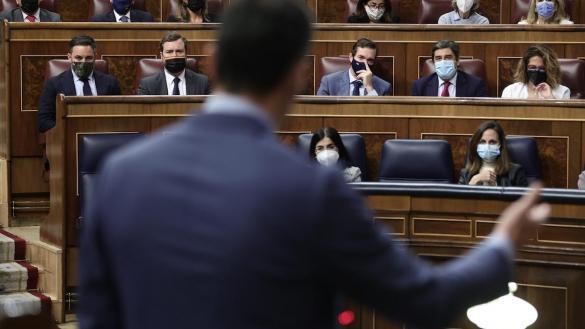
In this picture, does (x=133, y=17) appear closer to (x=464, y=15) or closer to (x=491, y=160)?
(x=464, y=15)

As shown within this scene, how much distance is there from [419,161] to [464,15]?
1.55 m

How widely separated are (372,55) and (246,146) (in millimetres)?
3579

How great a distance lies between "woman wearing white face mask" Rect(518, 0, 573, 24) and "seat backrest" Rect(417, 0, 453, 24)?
49 cm

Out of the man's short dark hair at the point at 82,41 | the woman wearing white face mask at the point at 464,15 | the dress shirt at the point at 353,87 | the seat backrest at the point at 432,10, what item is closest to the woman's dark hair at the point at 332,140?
the dress shirt at the point at 353,87

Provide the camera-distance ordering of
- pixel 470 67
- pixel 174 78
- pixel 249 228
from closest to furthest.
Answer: pixel 249 228 < pixel 174 78 < pixel 470 67

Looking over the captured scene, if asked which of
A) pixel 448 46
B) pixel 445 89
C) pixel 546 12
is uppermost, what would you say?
pixel 546 12

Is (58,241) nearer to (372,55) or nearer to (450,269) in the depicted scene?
(372,55)

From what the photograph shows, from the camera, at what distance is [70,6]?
5504 millimetres

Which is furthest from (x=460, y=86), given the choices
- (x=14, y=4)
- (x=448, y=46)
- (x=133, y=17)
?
(x=14, y=4)

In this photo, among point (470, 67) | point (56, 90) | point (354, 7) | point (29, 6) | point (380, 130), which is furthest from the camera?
point (354, 7)

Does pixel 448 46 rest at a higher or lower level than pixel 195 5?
lower

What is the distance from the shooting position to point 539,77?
4.20 metres

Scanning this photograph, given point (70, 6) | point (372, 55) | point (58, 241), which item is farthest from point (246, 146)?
point (70, 6)

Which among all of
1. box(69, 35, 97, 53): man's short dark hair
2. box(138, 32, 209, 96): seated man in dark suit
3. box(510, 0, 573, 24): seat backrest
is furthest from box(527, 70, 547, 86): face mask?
box(69, 35, 97, 53): man's short dark hair
